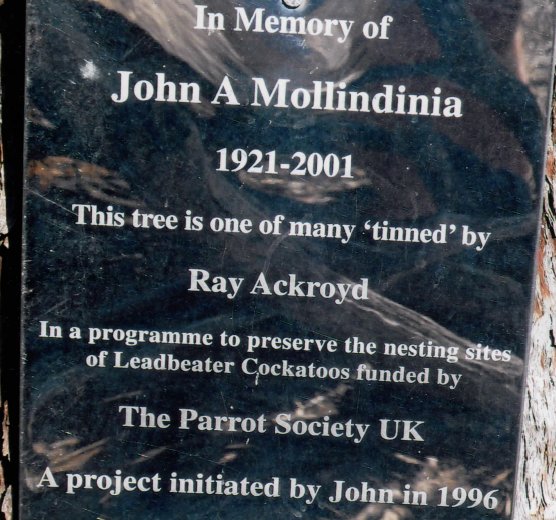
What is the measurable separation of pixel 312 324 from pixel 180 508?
564 millimetres

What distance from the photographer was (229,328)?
1.95 meters

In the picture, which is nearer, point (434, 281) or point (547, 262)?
point (434, 281)

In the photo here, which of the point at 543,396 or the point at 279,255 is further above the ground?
the point at 279,255

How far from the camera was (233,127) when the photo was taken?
1.90m

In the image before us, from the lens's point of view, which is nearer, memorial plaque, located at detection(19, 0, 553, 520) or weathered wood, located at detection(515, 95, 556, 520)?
memorial plaque, located at detection(19, 0, 553, 520)

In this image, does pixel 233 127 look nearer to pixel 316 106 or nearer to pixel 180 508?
pixel 316 106

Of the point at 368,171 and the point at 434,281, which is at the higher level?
the point at 368,171

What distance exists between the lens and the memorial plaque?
6.14 ft

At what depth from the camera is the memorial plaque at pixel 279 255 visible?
1.87 metres

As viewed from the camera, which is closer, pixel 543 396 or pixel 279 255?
pixel 279 255

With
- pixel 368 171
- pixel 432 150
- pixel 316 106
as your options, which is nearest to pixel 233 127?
pixel 316 106

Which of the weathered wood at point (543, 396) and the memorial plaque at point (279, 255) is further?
the weathered wood at point (543, 396)

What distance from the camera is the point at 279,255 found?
1929mm

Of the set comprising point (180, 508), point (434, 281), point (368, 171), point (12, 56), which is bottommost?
point (180, 508)
